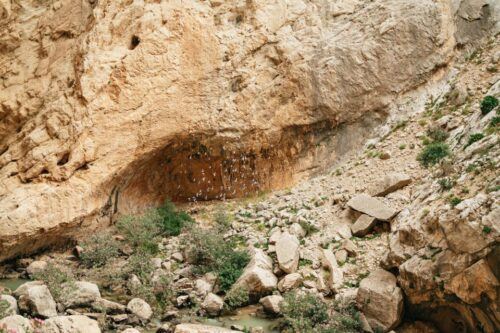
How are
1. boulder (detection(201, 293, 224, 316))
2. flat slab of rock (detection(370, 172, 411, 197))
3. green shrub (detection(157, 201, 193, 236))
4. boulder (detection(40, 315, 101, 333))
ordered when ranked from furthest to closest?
green shrub (detection(157, 201, 193, 236))
flat slab of rock (detection(370, 172, 411, 197))
boulder (detection(201, 293, 224, 316))
boulder (detection(40, 315, 101, 333))

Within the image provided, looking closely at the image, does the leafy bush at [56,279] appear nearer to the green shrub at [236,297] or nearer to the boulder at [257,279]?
the green shrub at [236,297]

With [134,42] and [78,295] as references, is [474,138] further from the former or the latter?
[134,42]

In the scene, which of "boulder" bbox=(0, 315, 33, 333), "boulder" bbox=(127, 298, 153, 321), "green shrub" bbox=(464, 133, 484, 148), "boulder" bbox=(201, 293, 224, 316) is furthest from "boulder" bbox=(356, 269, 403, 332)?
"boulder" bbox=(0, 315, 33, 333)

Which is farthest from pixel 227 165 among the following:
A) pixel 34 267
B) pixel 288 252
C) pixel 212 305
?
pixel 34 267

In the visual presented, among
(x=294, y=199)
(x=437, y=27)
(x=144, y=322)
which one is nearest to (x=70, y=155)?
(x=144, y=322)

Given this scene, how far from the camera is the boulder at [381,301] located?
30.6ft

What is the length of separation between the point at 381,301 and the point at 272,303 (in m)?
2.47

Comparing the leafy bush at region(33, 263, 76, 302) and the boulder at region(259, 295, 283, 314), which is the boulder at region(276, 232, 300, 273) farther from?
the leafy bush at region(33, 263, 76, 302)

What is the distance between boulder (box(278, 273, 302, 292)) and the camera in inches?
434

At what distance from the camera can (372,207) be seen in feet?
40.4

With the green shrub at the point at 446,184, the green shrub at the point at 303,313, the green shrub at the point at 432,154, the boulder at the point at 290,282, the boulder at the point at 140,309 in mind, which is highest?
the green shrub at the point at 432,154

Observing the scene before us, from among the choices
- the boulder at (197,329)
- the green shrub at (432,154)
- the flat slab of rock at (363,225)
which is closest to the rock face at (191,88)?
the green shrub at (432,154)

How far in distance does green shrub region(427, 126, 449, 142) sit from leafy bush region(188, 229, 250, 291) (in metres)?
6.77

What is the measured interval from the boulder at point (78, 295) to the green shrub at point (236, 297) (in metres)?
3.13
